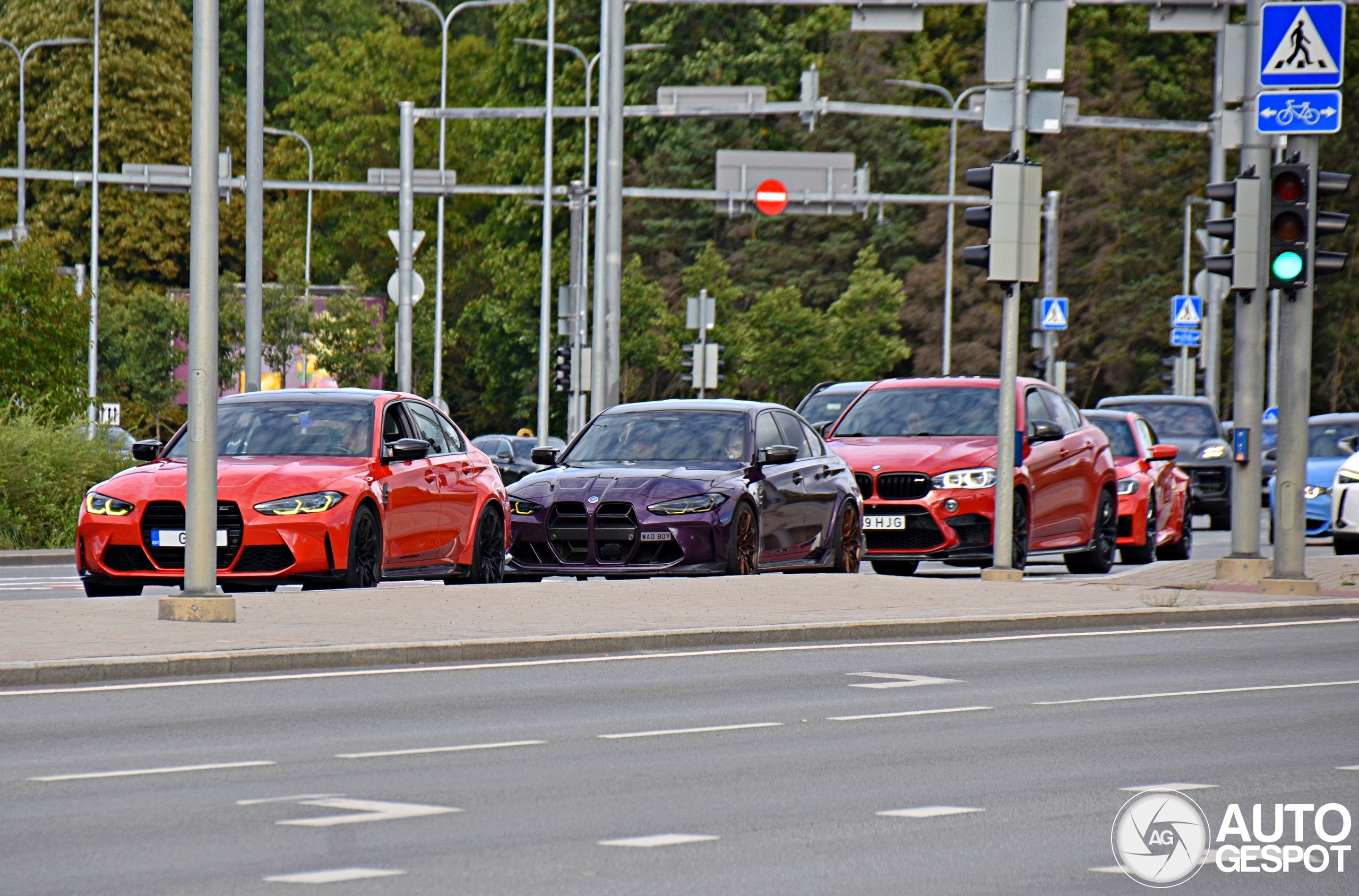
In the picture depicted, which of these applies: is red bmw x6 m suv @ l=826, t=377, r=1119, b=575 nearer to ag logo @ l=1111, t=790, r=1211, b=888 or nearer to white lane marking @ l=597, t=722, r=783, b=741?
white lane marking @ l=597, t=722, r=783, b=741

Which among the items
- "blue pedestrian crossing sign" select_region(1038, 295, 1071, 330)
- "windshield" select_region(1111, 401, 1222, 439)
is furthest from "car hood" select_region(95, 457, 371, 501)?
"blue pedestrian crossing sign" select_region(1038, 295, 1071, 330)

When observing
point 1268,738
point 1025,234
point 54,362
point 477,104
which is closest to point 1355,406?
point 477,104

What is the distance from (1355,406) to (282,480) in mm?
52495

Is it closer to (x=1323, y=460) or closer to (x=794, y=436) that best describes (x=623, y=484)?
(x=794, y=436)

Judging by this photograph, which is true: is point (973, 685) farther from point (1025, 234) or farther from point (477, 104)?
point (477, 104)

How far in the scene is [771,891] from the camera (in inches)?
271

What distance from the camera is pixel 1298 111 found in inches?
742

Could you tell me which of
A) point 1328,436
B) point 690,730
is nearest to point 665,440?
point 690,730

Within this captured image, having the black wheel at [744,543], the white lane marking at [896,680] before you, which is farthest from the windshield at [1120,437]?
the white lane marking at [896,680]

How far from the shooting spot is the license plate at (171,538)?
54.6 ft

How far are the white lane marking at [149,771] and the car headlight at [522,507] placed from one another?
944cm

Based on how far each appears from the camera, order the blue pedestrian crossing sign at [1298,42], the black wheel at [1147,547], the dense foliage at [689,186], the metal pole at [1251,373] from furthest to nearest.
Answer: the dense foliage at [689,186] → the black wheel at [1147,547] → the metal pole at [1251,373] → the blue pedestrian crossing sign at [1298,42]

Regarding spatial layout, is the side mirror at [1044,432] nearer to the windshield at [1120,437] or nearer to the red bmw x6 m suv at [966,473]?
the red bmw x6 m suv at [966,473]

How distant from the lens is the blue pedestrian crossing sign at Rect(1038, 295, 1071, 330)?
140 ft
